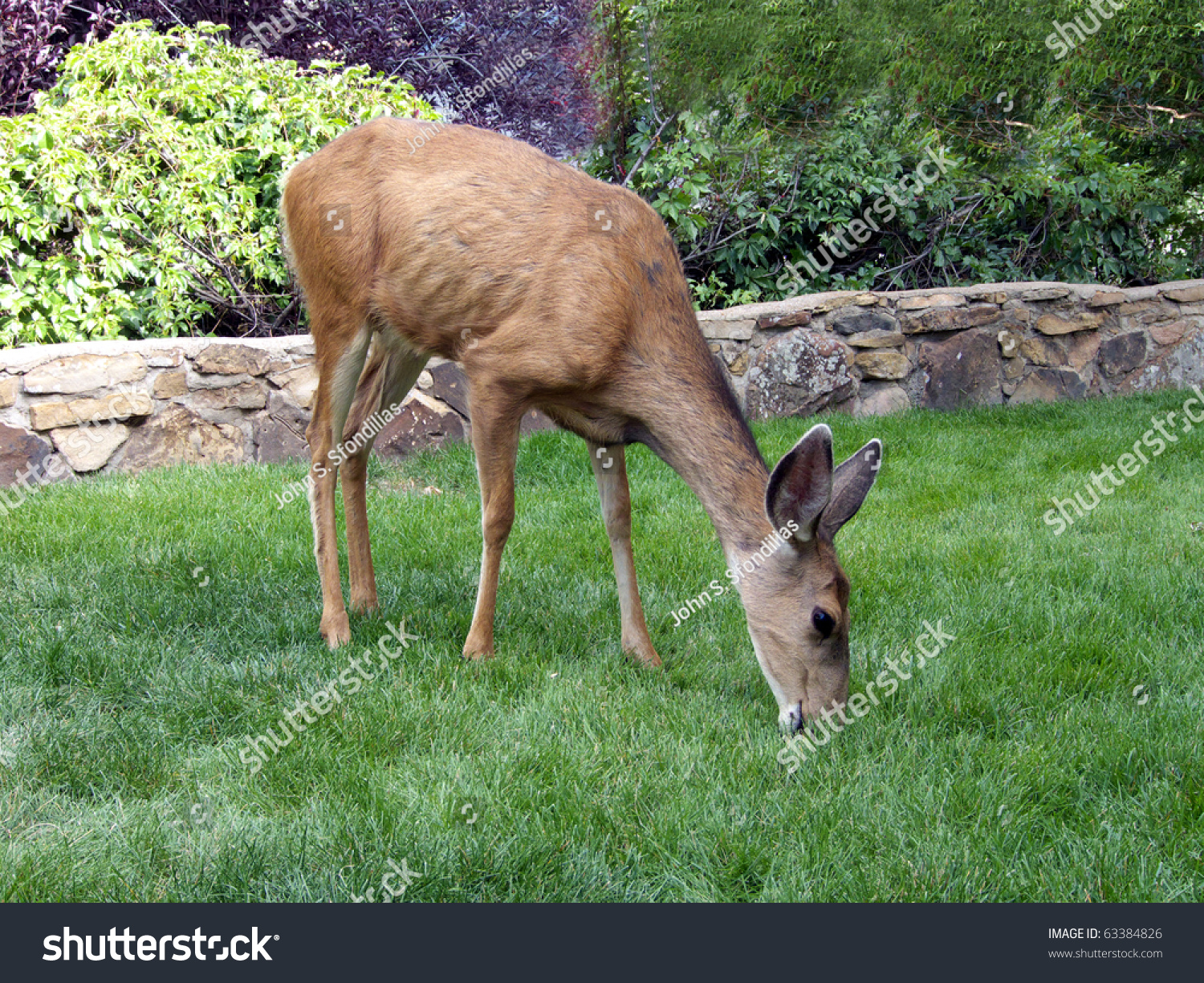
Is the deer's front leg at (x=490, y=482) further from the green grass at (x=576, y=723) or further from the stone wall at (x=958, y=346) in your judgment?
the stone wall at (x=958, y=346)

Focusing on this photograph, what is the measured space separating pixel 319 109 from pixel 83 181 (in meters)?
1.70

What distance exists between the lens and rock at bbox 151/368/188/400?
255 inches

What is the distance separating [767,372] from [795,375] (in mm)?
233

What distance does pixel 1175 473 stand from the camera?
6.51 metres

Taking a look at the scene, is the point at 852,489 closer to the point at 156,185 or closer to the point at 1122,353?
the point at 156,185

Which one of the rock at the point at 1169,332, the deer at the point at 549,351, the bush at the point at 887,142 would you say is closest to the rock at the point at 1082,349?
the rock at the point at 1169,332

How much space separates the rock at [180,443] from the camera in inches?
256

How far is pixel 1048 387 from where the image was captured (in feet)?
29.1

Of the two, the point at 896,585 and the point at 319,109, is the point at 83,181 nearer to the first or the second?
the point at 319,109

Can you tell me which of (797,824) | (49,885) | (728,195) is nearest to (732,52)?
(728,195)

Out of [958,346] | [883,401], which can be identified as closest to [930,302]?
[958,346]

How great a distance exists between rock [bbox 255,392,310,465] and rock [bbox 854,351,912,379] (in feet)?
14.3

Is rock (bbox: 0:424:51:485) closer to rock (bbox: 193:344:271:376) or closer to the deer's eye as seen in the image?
rock (bbox: 193:344:271:376)

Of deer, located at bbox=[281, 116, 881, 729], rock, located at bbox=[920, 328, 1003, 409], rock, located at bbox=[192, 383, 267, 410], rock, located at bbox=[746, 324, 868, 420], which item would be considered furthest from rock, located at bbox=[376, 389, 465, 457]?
rock, located at bbox=[920, 328, 1003, 409]
